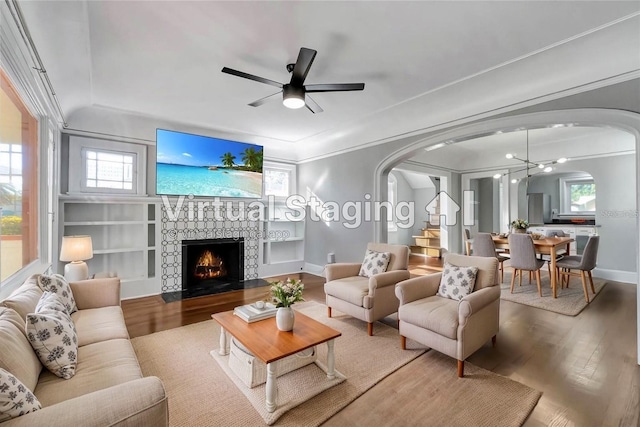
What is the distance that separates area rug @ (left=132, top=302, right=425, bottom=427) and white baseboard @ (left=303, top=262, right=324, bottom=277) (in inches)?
94.5

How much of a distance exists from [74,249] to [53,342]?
2.35 metres

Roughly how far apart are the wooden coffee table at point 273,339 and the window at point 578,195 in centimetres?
951

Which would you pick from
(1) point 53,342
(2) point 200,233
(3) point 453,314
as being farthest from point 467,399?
(2) point 200,233

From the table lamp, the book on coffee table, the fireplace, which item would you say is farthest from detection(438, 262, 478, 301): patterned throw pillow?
the table lamp

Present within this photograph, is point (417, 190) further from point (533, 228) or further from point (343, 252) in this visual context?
point (343, 252)

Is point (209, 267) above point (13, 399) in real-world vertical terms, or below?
below

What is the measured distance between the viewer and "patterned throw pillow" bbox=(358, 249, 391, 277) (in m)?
3.66

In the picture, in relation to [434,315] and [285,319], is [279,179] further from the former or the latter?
[434,315]

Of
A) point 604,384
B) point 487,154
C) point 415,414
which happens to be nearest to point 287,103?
point 415,414

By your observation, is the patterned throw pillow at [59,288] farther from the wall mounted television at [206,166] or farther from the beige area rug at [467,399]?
the beige area rug at [467,399]

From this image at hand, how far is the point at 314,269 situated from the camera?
607 cm

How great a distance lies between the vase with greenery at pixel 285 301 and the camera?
228 centimetres

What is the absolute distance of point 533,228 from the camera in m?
7.12

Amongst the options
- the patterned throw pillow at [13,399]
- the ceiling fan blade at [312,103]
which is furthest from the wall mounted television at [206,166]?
the patterned throw pillow at [13,399]
